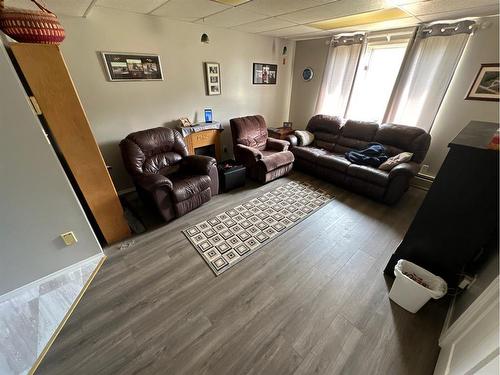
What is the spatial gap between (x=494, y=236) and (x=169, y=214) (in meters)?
2.75

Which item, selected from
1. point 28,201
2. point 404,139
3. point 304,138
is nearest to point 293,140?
point 304,138

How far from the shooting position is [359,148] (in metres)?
3.45

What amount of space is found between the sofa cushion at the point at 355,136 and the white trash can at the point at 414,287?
Result: 2332 mm

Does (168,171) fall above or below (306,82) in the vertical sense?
below

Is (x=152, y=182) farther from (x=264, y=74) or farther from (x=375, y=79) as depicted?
(x=375, y=79)

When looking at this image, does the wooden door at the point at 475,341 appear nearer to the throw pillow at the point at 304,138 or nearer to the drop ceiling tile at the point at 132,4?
the throw pillow at the point at 304,138

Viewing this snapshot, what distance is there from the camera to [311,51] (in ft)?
13.4

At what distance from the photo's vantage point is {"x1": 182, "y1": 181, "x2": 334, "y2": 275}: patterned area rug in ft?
6.72

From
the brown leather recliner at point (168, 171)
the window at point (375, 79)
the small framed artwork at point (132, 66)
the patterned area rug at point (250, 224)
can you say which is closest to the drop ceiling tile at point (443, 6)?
the window at point (375, 79)

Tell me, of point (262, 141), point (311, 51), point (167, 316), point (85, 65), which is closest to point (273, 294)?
point (167, 316)

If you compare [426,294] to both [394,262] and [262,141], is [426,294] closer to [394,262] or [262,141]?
[394,262]

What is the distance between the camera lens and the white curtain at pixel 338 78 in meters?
3.57

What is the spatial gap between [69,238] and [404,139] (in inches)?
168

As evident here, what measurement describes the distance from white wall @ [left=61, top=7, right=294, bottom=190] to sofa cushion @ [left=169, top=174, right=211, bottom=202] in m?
1.12
